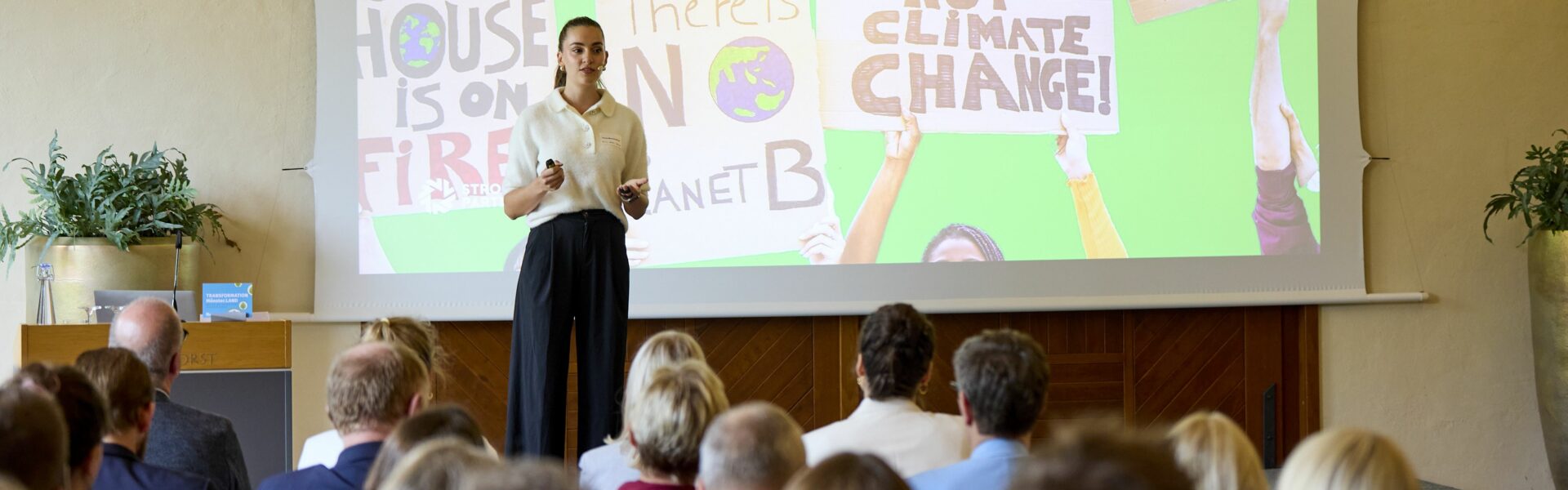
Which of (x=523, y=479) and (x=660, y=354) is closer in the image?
(x=523, y=479)

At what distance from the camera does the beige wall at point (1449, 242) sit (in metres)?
5.15

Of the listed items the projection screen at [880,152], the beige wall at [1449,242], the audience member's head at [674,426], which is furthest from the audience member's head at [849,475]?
the beige wall at [1449,242]

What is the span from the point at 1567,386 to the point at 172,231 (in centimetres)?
506

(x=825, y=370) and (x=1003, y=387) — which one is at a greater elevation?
(x=1003, y=387)

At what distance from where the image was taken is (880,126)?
4.86m

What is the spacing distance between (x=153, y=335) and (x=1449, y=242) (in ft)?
15.7

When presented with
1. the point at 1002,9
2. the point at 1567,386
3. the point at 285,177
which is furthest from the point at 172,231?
the point at 1567,386

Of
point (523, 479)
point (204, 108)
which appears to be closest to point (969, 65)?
point (204, 108)

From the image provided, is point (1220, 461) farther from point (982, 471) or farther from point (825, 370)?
point (825, 370)

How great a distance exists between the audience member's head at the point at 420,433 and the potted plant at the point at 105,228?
8.93ft

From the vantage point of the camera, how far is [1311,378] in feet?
16.9

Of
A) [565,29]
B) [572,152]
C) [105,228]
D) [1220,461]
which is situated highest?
[565,29]

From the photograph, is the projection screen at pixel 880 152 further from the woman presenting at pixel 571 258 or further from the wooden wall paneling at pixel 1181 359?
the woman presenting at pixel 571 258

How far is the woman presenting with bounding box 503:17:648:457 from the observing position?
3.23 m
